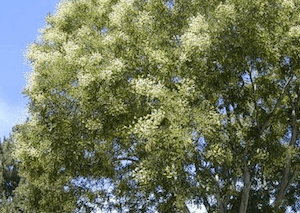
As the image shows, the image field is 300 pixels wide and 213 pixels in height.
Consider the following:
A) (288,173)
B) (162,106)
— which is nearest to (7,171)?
(288,173)

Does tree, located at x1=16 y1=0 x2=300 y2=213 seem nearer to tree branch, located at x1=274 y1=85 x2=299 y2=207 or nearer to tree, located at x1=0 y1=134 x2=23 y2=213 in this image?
tree branch, located at x1=274 y1=85 x2=299 y2=207

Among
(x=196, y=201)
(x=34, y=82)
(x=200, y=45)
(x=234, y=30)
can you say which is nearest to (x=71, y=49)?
(x=34, y=82)

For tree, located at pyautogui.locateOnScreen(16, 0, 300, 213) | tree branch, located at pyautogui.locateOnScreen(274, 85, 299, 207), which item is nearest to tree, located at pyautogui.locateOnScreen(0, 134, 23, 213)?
tree, located at pyautogui.locateOnScreen(16, 0, 300, 213)

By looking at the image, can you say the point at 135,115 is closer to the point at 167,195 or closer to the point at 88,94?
the point at 88,94

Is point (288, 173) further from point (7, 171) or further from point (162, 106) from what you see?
point (7, 171)

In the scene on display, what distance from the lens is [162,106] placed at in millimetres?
16281

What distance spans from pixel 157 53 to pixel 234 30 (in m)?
2.78

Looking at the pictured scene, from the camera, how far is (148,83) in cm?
1675

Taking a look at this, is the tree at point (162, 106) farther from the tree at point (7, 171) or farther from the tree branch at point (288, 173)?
the tree at point (7, 171)

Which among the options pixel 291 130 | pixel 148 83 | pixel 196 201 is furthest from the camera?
pixel 291 130

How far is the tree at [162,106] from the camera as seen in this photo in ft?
53.7

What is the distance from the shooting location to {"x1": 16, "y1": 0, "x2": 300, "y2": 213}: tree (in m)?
16.4

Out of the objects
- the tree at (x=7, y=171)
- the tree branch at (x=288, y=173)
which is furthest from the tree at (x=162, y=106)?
the tree at (x=7, y=171)

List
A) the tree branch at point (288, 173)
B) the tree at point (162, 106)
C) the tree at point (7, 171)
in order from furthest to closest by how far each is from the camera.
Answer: the tree at point (7, 171)
the tree branch at point (288, 173)
the tree at point (162, 106)
